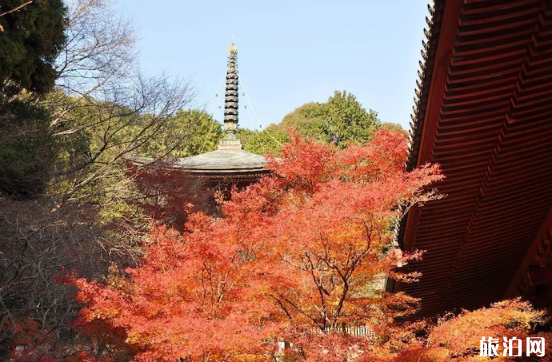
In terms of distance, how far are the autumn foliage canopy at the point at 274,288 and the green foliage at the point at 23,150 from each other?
6.29ft

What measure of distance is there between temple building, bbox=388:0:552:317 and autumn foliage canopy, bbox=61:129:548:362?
41 centimetres

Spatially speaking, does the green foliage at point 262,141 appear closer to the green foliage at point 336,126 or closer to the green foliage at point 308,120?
the green foliage at point 336,126

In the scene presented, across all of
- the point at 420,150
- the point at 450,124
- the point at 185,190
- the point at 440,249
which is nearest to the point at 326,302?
the point at 440,249

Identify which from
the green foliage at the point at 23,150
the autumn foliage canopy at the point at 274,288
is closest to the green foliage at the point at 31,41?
the green foliage at the point at 23,150

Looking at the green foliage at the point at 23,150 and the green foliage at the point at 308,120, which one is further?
the green foliage at the point at 308,120

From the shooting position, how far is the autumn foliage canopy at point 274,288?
26.9 feet

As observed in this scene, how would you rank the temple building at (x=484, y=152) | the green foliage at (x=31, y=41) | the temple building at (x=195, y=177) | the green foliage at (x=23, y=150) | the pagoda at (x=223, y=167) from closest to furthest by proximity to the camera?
the temple building at (x=484, y=152) < the green foliage at (x=31, y=41) < the green foliage at (x=23, y=150) < the temple building at (x=195, y=177) < the pagoda at (x=223, y=167)

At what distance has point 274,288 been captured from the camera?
9.24 metres

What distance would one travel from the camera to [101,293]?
928 cm

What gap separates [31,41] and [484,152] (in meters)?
6.25

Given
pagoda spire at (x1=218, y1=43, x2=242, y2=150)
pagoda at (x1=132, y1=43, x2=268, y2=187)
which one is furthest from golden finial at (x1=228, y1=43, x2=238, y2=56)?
pagoda at (x1=132, y1=43, x2=268, y2=187)

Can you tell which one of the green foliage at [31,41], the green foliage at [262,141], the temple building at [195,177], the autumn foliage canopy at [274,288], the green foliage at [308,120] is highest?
the green foliage at [308,120]

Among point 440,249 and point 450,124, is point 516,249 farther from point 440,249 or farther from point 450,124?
point 450,124

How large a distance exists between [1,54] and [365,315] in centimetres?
584
